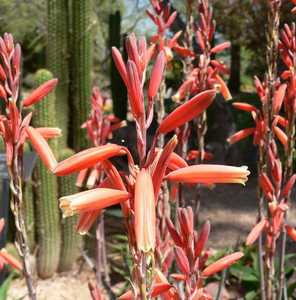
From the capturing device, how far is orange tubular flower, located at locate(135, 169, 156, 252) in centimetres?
86

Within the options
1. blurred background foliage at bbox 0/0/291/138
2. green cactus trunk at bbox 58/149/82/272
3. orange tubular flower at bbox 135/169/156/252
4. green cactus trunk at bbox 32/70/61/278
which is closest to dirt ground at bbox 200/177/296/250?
green cactus trunk at bbox 58/149/82/272

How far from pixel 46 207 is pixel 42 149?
11.1 feet

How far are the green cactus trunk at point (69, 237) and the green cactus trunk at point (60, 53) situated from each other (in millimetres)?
516

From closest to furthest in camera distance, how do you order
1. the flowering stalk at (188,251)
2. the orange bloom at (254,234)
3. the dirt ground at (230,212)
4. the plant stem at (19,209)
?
the flowering stalk at (188,251) < the plant stem at (19,209) < the orange bloom at (254,234) < the dirt ground at (230,212)

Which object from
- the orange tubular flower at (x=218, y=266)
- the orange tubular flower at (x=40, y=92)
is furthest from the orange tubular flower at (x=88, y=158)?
the orange tubular flower at (x=40, y=92)

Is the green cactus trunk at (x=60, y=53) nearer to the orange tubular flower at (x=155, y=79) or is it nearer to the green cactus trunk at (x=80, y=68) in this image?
the green cactus trunk at (x=80, y=68)

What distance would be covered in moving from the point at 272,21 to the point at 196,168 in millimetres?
1429

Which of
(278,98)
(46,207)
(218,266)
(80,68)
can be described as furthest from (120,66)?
(80,68)

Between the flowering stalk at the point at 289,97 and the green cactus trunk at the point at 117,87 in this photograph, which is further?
the green cactus trunk at the point at 117,87

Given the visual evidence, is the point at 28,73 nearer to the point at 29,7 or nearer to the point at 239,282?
the point at 29,7

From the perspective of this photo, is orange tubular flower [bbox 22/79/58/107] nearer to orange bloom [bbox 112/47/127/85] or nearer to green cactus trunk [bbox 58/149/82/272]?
orange bloom [bbox 112/47/127/85]

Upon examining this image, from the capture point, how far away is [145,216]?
874 millimetres

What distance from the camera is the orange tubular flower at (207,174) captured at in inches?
37.4

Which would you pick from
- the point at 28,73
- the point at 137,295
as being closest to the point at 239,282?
the point at 137,295
